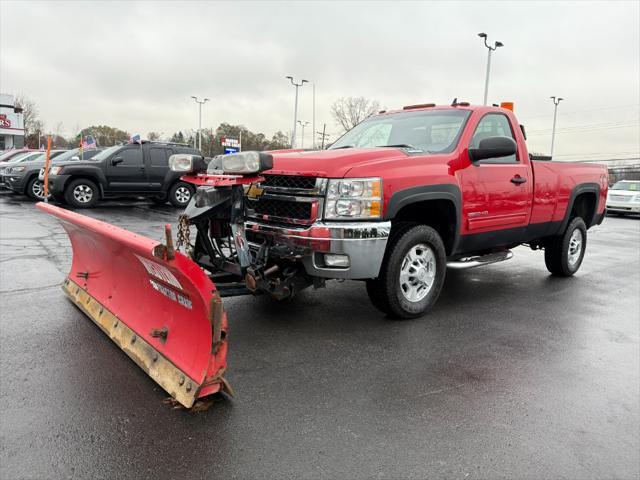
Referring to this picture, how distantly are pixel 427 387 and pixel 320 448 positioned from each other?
1.09 meters

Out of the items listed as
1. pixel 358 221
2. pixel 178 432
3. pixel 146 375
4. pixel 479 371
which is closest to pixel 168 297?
pixel 146 375

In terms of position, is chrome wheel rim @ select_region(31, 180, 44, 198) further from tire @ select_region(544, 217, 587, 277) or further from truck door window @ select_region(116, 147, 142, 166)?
tire @ select_region(544, 217, 587, 277)

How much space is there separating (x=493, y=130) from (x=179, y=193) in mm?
11617

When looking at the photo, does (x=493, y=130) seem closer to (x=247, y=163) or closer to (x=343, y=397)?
(x=247, y=163)

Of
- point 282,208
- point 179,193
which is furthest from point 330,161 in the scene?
point 179,193

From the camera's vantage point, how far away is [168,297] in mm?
3391

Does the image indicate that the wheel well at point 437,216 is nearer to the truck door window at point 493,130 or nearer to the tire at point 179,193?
the truck door window at point 493,130

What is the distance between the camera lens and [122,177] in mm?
14430

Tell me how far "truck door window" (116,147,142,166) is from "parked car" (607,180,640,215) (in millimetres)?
17649

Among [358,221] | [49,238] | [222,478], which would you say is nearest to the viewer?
[222,478]

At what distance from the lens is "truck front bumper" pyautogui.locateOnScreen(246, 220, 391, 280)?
408 cm

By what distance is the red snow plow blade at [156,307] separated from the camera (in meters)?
2.87

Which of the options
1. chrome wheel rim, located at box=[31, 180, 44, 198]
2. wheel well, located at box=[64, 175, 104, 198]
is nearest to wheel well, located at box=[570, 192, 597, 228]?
wheel well, located at box=[64, 175, 104, 198]

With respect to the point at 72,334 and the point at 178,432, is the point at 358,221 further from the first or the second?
the point at 72,334
